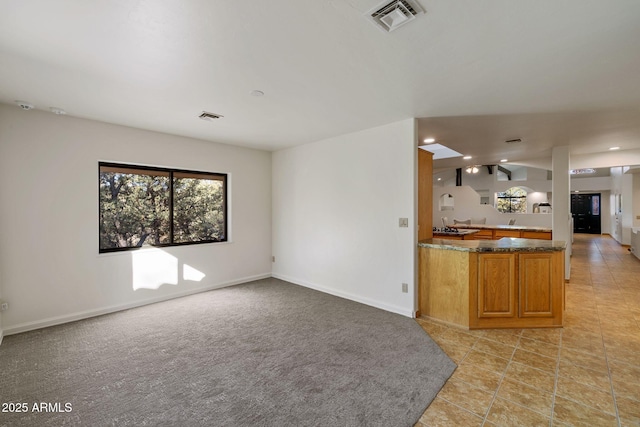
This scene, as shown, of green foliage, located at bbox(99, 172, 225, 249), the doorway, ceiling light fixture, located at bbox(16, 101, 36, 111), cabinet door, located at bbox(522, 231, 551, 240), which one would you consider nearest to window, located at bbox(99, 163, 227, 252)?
green foliage, located at bbox(99, 172, 225, 249)

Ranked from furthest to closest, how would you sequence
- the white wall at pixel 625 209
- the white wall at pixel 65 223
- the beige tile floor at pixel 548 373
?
the white wall at pixel 625 209 < the white wall at pixel 65 223 < the beige tile floor at pixel 548 373

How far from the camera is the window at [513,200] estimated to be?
16.5 meters

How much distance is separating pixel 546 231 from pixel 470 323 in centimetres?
432

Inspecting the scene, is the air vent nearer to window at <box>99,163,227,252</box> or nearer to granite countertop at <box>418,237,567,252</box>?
window at <box>99,163,227,252</box>

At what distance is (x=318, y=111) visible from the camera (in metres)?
3.42

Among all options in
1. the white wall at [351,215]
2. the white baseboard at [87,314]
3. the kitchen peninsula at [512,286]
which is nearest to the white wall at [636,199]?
the kitchen peninsula at [512,286]

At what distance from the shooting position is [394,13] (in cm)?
168

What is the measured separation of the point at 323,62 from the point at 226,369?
2742 mm

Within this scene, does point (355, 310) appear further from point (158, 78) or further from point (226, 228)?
point (158, 78)

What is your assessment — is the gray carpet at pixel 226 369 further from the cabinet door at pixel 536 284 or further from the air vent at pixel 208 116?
the air vent at pixel 208 116

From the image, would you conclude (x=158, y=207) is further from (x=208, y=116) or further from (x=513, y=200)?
(x=513, y=200)

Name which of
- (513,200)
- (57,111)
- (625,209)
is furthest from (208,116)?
(513,200)

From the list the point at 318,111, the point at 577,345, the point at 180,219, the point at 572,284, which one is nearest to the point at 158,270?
the point at 180,219

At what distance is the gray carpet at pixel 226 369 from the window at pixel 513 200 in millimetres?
16741
